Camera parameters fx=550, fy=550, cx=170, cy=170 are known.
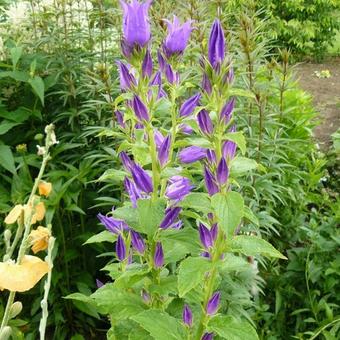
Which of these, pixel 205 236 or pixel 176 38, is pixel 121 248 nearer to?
pixel 205 236

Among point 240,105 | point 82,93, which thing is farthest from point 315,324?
point 82,93

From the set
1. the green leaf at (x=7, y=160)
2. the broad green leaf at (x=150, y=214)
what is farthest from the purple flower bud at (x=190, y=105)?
the green leaf at (x=7, y=160)

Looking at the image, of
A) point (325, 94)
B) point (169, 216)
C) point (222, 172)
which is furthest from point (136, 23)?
point (325, 94)

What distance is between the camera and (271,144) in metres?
2.66

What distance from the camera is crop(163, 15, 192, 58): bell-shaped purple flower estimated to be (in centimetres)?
113

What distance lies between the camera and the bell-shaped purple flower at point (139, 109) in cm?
115

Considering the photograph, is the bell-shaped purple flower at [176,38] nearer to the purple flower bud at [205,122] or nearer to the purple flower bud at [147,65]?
the purple flower bud at [147,65]

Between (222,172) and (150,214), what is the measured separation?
0.65ft

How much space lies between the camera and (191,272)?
1.11 metres

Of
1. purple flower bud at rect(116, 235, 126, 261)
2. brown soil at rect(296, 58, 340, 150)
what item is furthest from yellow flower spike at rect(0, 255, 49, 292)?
brown soil at rect(296, 58, 340, 150)

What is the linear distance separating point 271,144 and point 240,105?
0.26 m

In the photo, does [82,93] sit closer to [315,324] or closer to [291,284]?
[291,284]

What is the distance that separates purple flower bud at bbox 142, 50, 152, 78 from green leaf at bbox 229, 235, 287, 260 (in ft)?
1.28

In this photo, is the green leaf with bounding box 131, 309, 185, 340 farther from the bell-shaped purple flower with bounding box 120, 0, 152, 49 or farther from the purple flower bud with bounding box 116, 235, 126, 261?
the bell-shaped purple flower with bounding box 120, 0, 152, 49
